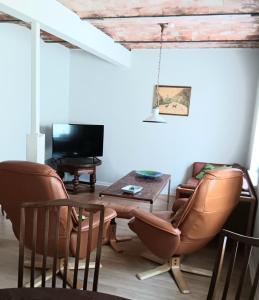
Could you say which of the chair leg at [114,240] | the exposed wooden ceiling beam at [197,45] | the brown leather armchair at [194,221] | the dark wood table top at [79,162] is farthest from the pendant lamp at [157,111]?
the brown leather armchair at [194,221]

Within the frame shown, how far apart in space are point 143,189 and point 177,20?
1996mm

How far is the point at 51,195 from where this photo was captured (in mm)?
2150

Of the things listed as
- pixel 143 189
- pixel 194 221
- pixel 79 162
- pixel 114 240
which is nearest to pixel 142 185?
pixel 143 189

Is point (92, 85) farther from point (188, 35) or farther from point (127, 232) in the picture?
point (127, 232)

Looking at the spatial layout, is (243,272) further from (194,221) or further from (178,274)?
(178,274)

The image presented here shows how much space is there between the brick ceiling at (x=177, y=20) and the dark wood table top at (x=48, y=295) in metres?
2.65

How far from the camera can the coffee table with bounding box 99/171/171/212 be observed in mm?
3199

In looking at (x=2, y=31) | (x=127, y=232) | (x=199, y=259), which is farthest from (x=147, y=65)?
(x=199, y=259)

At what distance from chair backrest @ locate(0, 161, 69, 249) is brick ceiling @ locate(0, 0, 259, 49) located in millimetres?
1815

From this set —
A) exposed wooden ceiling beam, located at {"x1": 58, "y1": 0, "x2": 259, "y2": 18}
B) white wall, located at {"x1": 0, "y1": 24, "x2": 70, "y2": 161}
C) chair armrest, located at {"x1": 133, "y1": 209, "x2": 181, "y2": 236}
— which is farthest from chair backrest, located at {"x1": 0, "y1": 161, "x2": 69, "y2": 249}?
white wall, located at {"x1": 0, "y1": 24, "x2": 70, "y2": 161}

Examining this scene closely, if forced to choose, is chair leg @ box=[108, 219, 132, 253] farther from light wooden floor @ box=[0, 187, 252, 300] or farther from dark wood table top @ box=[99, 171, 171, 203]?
dark wood table top @ box=[99, 171, 171, 203]

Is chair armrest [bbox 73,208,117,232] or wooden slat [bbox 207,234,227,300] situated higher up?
wooden slat [bbox 207,234,227,300]

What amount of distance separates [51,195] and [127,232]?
5.49ft

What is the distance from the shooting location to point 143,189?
3.50m
